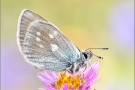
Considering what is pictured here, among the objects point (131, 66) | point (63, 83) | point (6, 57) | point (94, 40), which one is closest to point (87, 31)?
point (94, 40)

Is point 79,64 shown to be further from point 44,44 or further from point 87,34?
point 87,34

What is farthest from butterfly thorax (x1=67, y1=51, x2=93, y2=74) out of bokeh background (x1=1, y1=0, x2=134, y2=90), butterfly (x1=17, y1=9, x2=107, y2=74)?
bokeh background (x1=1, y1=0, x2=134, y2=90)

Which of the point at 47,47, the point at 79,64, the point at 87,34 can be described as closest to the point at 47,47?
the point at 47,47

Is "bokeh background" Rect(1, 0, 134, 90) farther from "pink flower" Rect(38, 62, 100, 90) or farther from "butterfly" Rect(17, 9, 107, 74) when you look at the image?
"butterfly" Rect(17, 9, 107, 74)

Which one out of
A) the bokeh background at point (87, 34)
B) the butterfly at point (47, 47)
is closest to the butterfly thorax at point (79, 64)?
the butterfly at point (47, 47)

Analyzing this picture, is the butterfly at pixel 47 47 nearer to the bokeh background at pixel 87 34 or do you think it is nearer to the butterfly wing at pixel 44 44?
the butterfly wing at pixel 44 44

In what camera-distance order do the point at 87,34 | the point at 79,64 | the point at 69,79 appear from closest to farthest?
the point at 79,64
the point at 69,79
the point at 87,34
